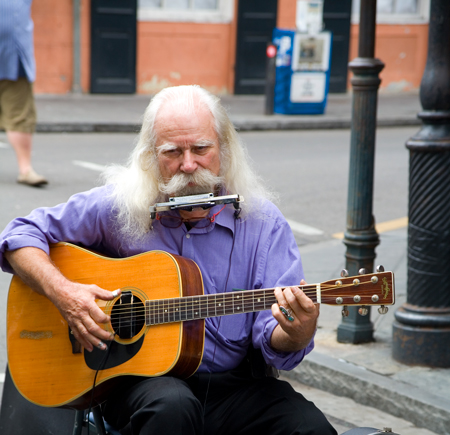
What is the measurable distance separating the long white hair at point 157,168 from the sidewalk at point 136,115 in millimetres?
8223

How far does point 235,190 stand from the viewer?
8.77ft

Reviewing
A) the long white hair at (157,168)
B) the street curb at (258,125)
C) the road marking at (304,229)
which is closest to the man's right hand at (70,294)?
the long white hair at (157,168)

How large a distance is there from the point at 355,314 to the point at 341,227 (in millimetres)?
2833

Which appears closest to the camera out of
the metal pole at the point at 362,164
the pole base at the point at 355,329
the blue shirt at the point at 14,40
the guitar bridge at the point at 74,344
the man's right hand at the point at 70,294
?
the man's right hand at the point at 70,294

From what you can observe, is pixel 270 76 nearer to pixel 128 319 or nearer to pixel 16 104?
pixel 16 104

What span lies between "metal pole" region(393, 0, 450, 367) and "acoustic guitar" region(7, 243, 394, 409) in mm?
1478

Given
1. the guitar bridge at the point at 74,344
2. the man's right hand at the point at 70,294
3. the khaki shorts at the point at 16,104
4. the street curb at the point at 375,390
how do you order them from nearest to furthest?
the man's right hand at the point at 70,294 < the guitar bridge at the point at 74,344 < the street curb at the point at 375,390 < the khaki shorts at the point at 16,104

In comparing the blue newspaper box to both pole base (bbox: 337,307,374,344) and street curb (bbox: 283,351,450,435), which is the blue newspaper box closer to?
pole base (bbox: 337,307,374,344)

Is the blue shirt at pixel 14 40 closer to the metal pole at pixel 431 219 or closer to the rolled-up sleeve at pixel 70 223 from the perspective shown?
the metal pole at pixel 431 219

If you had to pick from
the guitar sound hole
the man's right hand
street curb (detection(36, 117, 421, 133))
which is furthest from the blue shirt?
the guitar sound hole

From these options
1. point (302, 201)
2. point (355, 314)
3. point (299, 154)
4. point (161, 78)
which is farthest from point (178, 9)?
point (355, 314)

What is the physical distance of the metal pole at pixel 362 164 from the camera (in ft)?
12.4

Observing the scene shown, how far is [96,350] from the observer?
2.46 metres

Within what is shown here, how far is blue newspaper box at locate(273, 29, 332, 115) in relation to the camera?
497 inches
